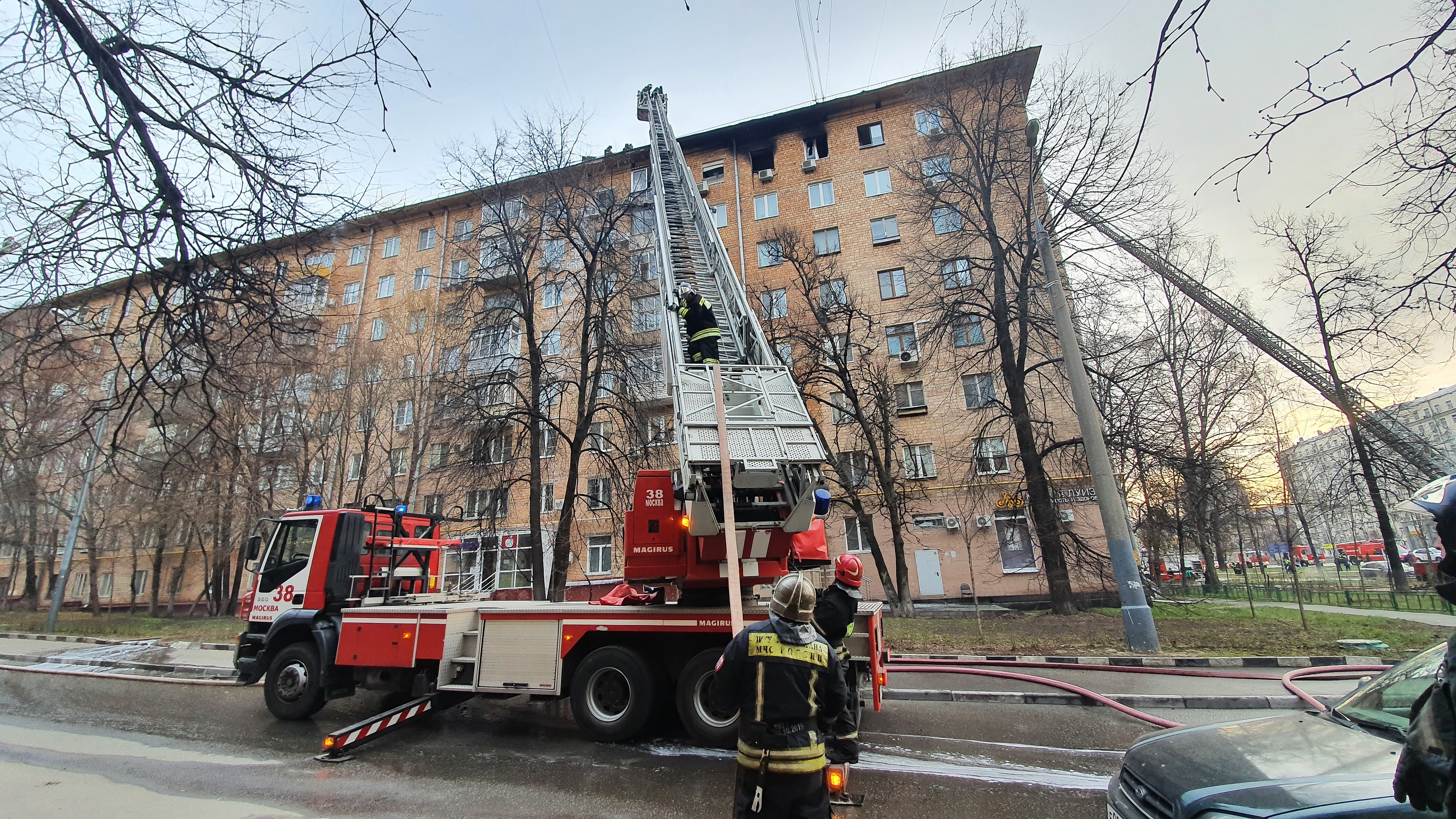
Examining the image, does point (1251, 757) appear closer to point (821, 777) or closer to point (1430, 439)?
point (821, 777)

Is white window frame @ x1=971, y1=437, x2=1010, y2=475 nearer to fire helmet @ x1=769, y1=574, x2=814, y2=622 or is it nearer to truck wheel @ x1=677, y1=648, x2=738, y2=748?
truck wheel @ x1=677, y1=648, x2=738, y2=748

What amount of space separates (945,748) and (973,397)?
1915cm

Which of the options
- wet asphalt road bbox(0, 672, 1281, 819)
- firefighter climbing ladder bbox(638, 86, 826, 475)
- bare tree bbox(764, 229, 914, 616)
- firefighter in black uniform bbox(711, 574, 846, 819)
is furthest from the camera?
bare tree bbox(764, 229, 914, 616)

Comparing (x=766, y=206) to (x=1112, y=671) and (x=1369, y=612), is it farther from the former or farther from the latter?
(x=1369, y=612)

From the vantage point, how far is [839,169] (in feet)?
94.1

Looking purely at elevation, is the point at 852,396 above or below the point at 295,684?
above

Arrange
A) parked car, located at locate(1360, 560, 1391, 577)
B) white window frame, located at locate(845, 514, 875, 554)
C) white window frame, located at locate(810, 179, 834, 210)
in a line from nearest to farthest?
parked car, located at locate(1360, 560, 1391, 577), white window frame, located at locate(845, 514, 875, 554), white window frame, located at locate(810, 179, 834, 210)

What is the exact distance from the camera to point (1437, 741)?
191 cm

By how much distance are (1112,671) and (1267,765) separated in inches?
309

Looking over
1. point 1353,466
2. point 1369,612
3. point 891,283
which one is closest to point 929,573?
point 1369,612

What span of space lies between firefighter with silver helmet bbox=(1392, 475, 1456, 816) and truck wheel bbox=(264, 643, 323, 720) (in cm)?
985

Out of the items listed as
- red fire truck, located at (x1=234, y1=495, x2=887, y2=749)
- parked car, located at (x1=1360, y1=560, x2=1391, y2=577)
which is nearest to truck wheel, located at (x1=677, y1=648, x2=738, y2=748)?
red fire truck, located at (x1=234, y1=495, x2=887, y2=749)

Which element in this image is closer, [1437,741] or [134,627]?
[1437,741]

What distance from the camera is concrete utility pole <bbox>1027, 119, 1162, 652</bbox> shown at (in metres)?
10.3
